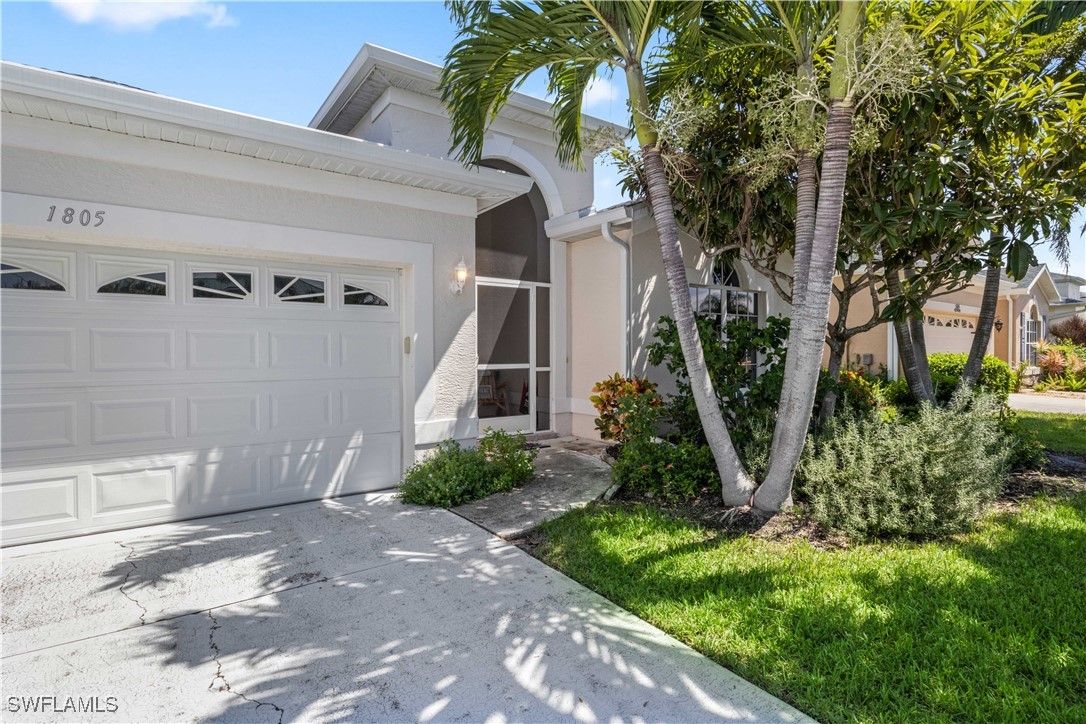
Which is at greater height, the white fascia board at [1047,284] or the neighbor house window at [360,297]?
the white fascia board at [1047,284]

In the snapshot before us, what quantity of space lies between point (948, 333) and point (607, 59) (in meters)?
17.7

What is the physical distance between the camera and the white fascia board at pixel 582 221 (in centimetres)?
807

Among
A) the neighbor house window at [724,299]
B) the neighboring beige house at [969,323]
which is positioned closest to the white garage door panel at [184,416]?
the neighbor house window at [724,299]

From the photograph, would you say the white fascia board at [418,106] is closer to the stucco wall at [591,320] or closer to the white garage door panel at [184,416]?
the stucco wall at [591,320]

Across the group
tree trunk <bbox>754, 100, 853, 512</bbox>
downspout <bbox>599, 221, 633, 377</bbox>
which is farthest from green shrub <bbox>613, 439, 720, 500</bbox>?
downspout <bbox>599, 221, 633, 377</bbox>

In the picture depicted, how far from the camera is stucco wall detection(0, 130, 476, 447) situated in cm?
466

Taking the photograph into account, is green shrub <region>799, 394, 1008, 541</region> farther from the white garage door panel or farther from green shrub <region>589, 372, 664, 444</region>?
the white garage door panel

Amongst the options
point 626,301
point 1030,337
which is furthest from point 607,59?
point 1030,337

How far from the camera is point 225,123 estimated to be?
4.92m

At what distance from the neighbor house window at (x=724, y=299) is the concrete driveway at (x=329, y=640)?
679 centimetres

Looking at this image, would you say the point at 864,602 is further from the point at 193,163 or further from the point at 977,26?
the point at 193,163

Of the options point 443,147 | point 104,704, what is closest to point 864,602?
point 104,704

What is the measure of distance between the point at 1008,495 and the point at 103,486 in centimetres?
964

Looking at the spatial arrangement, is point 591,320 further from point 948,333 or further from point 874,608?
point 948,333
